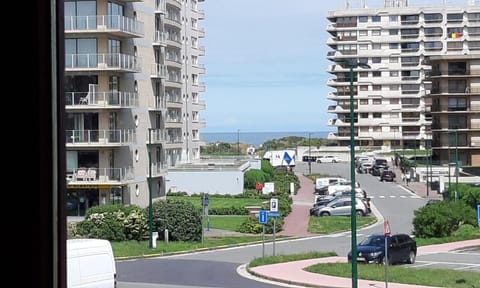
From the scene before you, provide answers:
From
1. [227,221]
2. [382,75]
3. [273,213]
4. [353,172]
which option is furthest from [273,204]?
[353,172]

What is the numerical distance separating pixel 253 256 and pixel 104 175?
55.0 inches

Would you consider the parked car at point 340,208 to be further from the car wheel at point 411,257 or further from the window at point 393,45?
the window at point 393,45

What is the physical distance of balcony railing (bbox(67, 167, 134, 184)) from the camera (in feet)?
9.08

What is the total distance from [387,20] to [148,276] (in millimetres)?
2160

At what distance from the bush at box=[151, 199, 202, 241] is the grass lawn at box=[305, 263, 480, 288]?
3.82ft

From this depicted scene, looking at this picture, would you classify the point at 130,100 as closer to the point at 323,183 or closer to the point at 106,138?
the point at 106,138

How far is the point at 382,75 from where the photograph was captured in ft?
12.9

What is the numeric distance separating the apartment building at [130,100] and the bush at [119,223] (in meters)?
0.06

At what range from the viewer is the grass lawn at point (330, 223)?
419cm

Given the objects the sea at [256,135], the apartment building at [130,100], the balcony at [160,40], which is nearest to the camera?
the sea at [256,135]

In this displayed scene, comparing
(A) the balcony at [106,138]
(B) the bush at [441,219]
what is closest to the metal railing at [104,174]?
(A) the balcony at [106,138]

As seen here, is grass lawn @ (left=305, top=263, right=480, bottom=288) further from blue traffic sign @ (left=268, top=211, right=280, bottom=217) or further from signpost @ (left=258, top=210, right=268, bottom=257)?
signpost @ (left=258, top=210, right=268, bottom=257)

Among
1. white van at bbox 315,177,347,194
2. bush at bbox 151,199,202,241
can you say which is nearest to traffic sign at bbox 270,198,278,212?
white van at bbox 315,177,347,194

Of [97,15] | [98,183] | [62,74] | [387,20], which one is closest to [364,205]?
[387,20]
